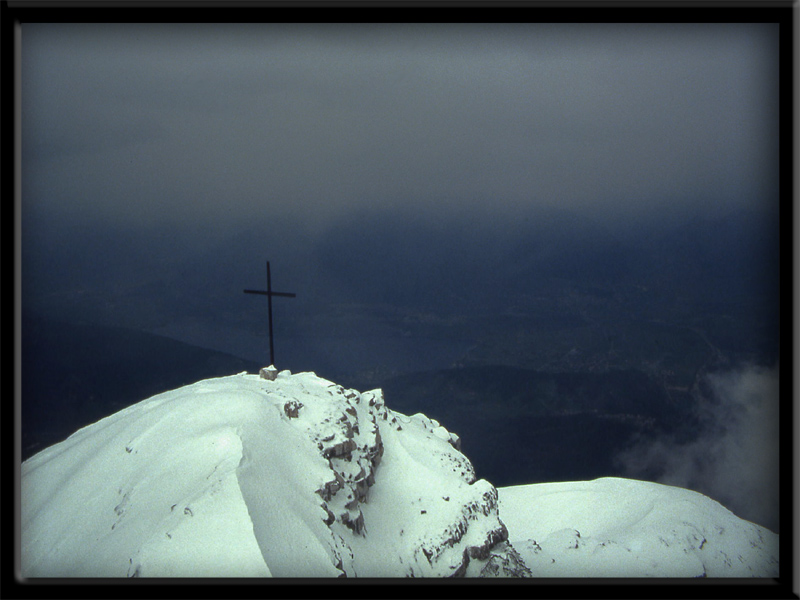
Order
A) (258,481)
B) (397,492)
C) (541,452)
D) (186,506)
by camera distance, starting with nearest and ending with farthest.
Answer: (186,506) < (258,481) < (397,492) < (541,452)

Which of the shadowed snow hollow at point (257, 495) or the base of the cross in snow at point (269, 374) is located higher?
the base of the cross in snow at point (269, 374)

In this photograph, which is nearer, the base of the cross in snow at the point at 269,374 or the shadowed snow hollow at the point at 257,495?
the shadowed snow hollow at the point at 257,495

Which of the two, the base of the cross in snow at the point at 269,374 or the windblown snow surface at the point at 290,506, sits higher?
the base of the cross in snow at the point at 269,374

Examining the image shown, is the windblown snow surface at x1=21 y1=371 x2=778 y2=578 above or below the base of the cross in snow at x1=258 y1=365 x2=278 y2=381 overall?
below

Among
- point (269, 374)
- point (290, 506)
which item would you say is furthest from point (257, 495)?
point (269, 374)

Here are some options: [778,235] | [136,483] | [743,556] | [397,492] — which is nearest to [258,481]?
[136,483]

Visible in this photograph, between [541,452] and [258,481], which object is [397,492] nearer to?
[258,481]
